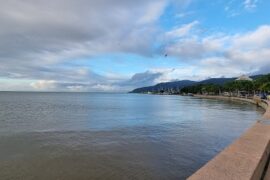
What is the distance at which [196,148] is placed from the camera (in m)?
13.8

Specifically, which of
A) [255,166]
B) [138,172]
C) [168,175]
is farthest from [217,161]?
[138,172]

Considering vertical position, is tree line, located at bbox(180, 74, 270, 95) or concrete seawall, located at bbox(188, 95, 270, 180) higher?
tree line, located at bbox(180, 74, 270, 95)

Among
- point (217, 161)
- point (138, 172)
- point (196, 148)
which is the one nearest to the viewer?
point (217, 161)

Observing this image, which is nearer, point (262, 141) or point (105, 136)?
point (262, 141)

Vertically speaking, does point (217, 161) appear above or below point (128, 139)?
above

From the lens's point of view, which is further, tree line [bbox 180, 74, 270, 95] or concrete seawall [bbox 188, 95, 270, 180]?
tree line [bbox 180, 74, 270, 95]

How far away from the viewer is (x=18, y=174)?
9.59m

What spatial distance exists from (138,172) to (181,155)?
3.12 meters

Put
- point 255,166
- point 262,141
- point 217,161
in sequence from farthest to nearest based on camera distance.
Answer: point 262,141
point 217,161
point 255,166

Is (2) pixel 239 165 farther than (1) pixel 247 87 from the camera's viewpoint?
No

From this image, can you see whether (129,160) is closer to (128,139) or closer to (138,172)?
(138,172)

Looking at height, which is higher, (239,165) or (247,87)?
(247,87)

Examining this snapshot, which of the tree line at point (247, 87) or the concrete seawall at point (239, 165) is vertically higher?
the tree line at point (247, 87)

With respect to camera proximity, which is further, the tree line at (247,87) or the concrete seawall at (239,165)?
the tree line at (247,87)
